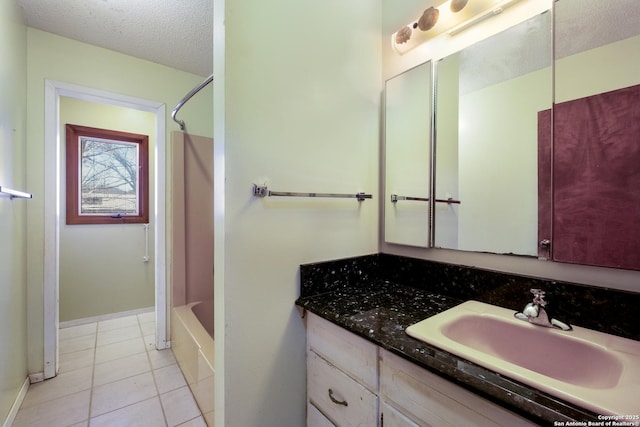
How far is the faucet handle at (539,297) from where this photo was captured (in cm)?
82

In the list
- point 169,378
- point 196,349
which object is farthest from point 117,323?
point 196,349

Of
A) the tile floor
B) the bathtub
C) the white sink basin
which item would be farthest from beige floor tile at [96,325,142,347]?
the white sink basin

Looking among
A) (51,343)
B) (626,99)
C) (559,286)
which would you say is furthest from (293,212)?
(51,343)

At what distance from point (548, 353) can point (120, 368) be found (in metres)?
2.57

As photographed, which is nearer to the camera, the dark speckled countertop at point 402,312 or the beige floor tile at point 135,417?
the dark speckled countertop at point 402,312

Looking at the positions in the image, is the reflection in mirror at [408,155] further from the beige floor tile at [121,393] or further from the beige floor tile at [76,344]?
the beige floor tile at [76,344]

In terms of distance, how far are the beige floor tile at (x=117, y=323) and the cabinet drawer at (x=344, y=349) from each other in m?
2.55

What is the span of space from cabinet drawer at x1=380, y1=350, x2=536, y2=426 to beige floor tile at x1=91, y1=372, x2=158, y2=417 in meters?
1.72

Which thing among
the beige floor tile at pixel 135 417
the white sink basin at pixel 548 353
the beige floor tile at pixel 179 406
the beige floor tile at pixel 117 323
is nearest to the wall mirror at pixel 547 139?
the white sink basin at pixel 548 353

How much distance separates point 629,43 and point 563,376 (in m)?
0.97

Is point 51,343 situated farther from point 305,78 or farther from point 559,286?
point 559,286

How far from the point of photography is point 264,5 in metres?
1.00

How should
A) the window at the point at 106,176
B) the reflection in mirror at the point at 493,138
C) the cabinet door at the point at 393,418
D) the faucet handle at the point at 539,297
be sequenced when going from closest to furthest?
the cabinet door at the point at 393,418
the faucet handle at the point at 539,297
the reflection in mirror at the point at 493,138
the window at the point at 106,176

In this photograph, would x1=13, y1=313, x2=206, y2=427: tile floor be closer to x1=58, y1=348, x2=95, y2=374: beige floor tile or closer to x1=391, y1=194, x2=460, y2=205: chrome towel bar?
x1=58, y1=348, x2=95, y2=374: beige floor tile
